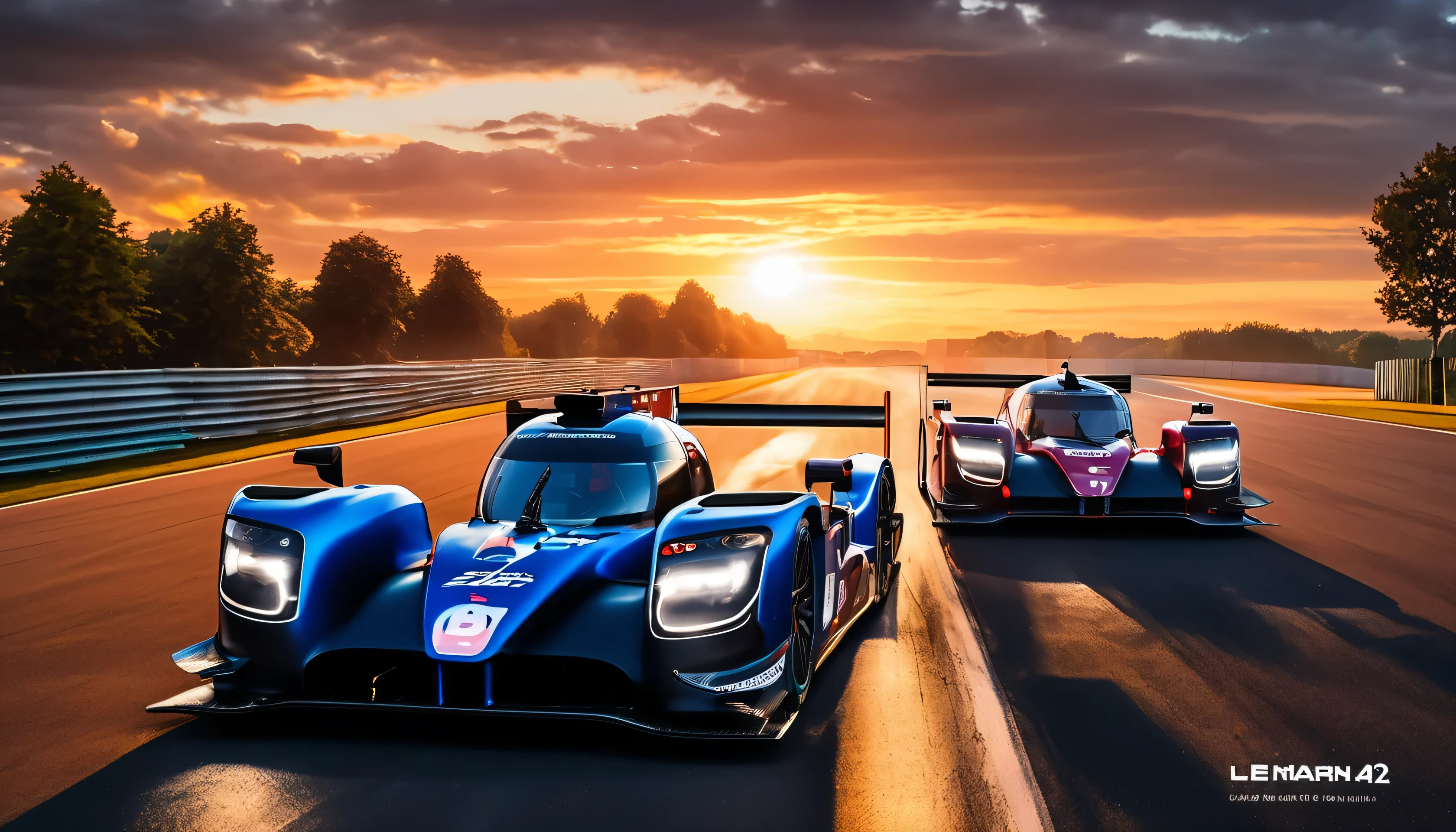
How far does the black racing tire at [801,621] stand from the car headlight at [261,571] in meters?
2.38

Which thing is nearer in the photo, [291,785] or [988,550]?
[291,785]

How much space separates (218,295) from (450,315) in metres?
56.8

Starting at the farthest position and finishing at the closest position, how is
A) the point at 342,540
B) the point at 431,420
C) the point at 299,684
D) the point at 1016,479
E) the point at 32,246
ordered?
1. the point at 32,246
2. the point at 431,420
3. the point at 1016,479
4. the point at 342,540
5. the point at 299,684

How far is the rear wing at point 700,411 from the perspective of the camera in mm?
7625

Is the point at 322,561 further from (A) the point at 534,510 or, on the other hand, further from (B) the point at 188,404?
(B) the point at 188,404

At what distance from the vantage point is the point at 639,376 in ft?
172

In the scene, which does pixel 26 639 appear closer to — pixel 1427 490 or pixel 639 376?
pixel 1427 490

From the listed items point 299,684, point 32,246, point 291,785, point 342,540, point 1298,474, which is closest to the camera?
point 291,785

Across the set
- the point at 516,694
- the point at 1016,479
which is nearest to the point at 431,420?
the point at 1016,479

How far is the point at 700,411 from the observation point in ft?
34.4

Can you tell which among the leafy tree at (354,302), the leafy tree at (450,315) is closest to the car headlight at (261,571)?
the leafy tree at (354,302)

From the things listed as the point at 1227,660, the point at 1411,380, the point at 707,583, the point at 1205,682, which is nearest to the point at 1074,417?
the point at 1227,660

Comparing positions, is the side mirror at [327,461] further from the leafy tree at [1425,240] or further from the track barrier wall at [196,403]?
the leafy tree at [1425,240]

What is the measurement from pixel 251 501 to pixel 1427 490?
49.0ft
